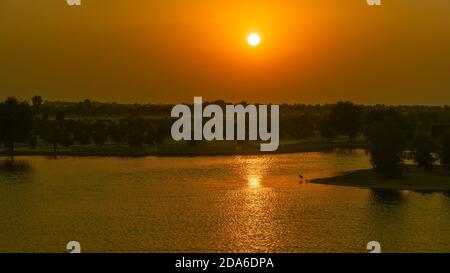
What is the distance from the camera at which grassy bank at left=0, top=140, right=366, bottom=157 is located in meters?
135

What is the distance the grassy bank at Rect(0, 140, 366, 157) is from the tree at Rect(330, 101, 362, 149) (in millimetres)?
12492

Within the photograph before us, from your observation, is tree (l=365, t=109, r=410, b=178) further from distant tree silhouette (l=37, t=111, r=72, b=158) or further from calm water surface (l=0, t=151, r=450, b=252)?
distant tree silhouette (l=37, t=111, r=72, b=158)

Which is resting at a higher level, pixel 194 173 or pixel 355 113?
pixel 355 113

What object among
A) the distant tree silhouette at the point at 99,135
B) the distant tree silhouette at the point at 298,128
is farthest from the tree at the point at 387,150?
the distant tree silhouette at the point at 298,128

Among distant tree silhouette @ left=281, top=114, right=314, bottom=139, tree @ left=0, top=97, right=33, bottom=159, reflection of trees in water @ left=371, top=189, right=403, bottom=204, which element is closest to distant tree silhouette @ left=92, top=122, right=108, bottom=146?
tree @ left=0, top=97, right=33, bottom=159

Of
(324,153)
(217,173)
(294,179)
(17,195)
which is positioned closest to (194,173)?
(217,173)

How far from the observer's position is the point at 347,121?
167 meters

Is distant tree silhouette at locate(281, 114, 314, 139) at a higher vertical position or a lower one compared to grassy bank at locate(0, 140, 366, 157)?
higher

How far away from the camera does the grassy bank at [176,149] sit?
443 ft

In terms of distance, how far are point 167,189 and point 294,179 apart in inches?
709

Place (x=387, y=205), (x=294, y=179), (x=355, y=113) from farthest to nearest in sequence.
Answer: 1. (x=355, y=113)
2. (x=294, y=179)
3. (x=387, y=205)

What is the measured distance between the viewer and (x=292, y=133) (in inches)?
7013
